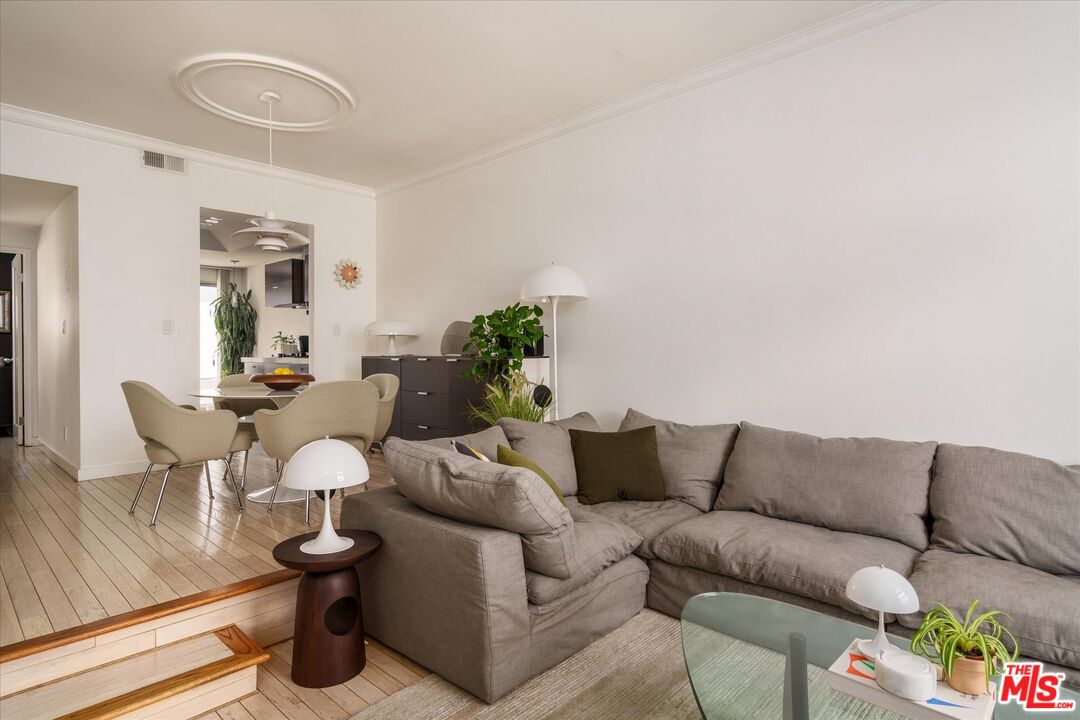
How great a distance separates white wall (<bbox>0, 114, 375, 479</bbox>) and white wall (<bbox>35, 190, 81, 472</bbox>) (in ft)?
0.37

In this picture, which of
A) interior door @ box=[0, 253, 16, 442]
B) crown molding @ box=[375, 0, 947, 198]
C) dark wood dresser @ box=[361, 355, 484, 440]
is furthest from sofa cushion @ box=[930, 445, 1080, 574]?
interior door @ box=[0, 253, 16, 442]

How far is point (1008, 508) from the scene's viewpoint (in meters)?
2.33

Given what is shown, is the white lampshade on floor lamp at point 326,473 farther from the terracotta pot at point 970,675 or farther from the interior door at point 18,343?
the interior door at point 18,343

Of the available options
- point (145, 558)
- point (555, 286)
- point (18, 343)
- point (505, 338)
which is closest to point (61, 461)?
point (18, 343)

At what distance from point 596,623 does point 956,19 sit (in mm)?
3188

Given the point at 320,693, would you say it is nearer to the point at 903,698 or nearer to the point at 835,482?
the point at 903,698

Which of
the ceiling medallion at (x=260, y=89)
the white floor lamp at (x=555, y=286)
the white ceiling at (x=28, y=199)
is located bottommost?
the white floor lamp at (x=555, y=286)

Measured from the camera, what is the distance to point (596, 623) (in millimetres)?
2445

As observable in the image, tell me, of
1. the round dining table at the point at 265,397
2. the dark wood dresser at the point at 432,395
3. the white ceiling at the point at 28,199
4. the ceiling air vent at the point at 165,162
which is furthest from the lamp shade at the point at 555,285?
the white ceiling at the point at 28,199

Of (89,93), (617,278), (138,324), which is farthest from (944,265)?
(138,324)

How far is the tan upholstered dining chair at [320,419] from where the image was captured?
3.58m

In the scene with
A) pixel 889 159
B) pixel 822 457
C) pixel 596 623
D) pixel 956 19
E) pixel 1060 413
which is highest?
pixel 956 19

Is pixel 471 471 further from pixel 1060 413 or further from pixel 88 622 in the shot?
pixel 1060 413

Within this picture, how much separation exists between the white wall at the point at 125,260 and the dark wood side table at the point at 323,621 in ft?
11.5
